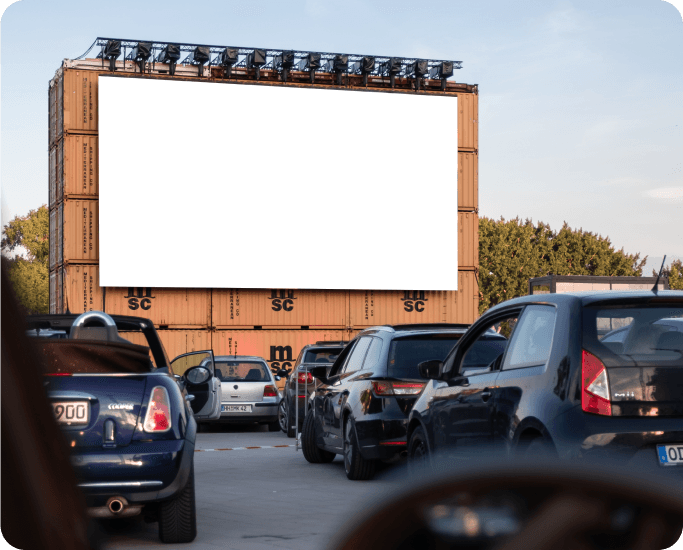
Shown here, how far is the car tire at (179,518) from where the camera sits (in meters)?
6.24

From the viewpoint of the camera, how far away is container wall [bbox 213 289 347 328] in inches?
1532

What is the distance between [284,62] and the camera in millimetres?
43094

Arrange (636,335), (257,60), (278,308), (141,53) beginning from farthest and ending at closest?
(257,60) → (141,53) → (278,308) → (636,335)

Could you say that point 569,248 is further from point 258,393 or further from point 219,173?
point 258,393

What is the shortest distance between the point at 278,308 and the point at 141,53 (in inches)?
495

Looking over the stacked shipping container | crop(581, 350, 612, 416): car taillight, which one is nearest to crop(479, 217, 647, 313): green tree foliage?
the stacked shipping container

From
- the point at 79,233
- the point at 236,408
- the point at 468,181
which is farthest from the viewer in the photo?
the point at 468,181

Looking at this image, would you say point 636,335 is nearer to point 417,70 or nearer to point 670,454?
point 670,454

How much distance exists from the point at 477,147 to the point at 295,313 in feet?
36.6

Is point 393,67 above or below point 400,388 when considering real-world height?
above

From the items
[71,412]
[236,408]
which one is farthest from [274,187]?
[71,412]

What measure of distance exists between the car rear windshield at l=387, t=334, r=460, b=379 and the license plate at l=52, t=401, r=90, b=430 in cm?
425

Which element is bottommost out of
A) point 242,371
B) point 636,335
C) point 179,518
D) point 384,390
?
point 242,371

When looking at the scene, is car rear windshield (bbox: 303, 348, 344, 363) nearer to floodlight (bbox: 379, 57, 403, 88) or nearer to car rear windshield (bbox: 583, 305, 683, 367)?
car rear windshield (bbox: 583, 305, 683, 367)
